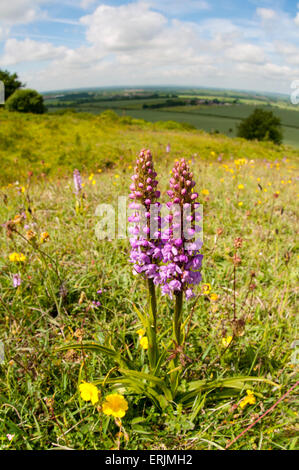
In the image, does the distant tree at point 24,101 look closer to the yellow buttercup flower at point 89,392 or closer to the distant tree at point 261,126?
the distant tree at point 261,126

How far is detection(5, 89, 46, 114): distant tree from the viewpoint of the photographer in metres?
44.4

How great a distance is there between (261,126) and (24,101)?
140ft

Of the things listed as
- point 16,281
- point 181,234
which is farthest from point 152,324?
point 16,281

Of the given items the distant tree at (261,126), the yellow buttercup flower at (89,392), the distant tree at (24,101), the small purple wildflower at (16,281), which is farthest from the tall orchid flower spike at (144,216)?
the distant tree at (261,126)

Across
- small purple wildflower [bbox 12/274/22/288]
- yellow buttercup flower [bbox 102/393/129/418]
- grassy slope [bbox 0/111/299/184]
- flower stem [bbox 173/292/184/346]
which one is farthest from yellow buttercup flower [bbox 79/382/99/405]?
grassy slope [bbox 0/111/299/184]

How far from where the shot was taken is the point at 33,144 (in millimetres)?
17734

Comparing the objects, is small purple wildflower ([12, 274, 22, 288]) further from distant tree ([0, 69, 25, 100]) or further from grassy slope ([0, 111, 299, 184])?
distant tree ([0, 69, 25, 100])

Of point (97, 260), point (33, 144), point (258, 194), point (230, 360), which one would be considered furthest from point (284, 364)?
point (33, 144)

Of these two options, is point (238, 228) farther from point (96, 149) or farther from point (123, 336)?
point (96, 149)

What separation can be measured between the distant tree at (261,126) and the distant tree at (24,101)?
37.9 m

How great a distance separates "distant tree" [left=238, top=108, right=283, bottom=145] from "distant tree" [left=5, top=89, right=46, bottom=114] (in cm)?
3788

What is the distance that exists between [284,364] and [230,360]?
1.90 feet

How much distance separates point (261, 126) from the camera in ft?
177

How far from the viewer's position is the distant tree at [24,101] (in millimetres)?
44438
